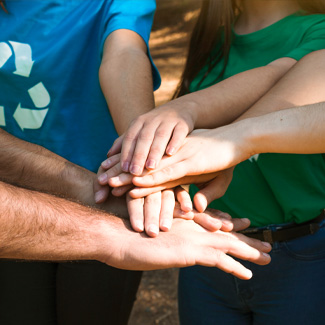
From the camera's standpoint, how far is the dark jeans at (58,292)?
148 centimetres

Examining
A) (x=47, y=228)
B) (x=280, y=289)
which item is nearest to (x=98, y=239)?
(x=47, y=228)

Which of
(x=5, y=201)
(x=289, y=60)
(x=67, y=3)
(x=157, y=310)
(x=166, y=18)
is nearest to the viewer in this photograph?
(x=5, y=201)

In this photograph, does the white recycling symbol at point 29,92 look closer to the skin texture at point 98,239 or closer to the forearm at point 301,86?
the skin texture at point 98,239

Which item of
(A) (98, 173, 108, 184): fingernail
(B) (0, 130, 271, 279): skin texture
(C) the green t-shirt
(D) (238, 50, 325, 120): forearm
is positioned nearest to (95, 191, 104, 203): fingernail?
(A) (98, 173, 108, 184): fingernail

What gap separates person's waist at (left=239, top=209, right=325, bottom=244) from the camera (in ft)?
4.22

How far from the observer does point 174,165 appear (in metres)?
1.22

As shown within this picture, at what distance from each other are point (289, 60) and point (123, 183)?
610mm

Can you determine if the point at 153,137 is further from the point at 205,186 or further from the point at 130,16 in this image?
the point at 130,16

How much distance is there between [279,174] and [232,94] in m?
0.27

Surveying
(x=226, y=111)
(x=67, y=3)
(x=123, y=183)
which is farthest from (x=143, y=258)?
(x=67, y=3)

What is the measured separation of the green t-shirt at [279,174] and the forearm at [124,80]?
314 mm

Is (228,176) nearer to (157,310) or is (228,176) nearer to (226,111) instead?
(226,111)

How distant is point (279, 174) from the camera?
4.39ft

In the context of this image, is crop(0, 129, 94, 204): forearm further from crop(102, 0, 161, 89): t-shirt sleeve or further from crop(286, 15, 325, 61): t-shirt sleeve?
crop(286, 15, 325, 61): t-shirt sleeve
